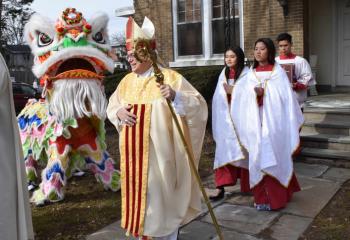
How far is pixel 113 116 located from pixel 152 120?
1.30 feet

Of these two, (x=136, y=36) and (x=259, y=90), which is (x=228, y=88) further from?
(x=136, y=36)

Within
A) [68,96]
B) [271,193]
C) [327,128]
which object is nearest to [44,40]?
[68,96]

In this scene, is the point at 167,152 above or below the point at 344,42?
below

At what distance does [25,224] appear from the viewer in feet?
9.26

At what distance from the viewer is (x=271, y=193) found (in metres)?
4.58

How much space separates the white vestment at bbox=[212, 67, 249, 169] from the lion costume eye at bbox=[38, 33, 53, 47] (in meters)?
2.13

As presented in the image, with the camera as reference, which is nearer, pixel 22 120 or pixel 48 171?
pixel 48 171

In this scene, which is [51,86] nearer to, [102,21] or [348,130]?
[102,21]

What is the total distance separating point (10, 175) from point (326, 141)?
549 cm

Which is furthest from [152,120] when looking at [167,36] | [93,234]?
[167,36]

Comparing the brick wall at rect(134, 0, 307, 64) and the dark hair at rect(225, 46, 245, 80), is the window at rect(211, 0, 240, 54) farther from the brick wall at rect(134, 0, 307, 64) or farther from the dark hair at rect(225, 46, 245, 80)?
the dark hair at rect(225, 46, 245, 80)

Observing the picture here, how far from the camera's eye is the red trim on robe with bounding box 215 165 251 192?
5.03 metres

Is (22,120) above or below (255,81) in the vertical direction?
below

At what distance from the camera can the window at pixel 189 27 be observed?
1120 centimetres
